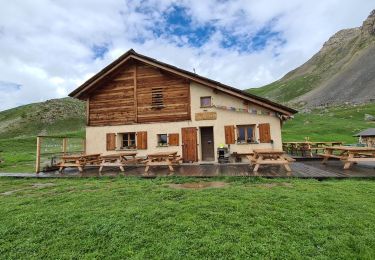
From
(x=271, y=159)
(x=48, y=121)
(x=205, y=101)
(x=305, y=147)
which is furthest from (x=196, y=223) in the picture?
(x=48, y=121)

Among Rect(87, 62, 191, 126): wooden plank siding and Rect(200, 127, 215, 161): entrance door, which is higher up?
Rect(87, 62, 191, 126): wooden plank siding

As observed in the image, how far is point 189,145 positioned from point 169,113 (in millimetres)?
2489

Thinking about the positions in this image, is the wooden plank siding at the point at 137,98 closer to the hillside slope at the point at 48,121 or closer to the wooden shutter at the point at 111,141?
the wooden shutter at the point at 111,141

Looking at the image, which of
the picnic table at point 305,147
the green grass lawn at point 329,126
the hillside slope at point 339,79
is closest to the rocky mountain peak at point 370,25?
the hillside slope at point 339,79

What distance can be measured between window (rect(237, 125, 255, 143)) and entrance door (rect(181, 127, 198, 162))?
2.72 metres

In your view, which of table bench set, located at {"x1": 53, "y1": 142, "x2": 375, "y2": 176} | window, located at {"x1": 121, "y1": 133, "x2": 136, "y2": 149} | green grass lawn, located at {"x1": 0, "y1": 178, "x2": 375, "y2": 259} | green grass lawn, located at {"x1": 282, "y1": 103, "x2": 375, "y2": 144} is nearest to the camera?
green grass lawn, located at {"x1": 0, "y1": 178, "x2": 375, "y2": 259}

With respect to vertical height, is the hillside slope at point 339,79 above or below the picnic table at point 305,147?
above

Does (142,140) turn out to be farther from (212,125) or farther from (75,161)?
(212,125)

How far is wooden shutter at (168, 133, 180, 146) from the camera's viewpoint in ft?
50.1

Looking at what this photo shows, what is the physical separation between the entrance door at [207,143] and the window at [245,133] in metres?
1.77

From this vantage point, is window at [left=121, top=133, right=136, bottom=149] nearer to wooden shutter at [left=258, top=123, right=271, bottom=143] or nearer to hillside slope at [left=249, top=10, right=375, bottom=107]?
wooden shutter at [left=258, top=123, right=271, bottom=143]

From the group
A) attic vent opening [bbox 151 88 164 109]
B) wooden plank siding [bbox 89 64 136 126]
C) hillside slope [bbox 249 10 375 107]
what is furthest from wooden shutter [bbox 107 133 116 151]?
hillside slope [bbox 249 10 375 107]

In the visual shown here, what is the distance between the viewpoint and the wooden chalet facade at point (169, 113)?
1456cm

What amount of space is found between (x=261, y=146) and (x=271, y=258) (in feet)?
36.9
